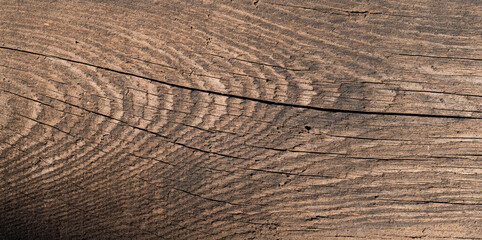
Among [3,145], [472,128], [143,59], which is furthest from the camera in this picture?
[3,145]

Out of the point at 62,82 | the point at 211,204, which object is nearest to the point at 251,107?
the point at 211,204

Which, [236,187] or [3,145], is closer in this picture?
[236,187]

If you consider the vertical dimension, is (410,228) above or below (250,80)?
below

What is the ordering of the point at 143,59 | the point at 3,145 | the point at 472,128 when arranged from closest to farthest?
the point at 472,128, the point at 143,59, the point at 3,145

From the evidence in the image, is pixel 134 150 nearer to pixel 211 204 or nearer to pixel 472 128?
pixel 211 204

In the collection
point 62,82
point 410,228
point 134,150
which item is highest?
point 62,82

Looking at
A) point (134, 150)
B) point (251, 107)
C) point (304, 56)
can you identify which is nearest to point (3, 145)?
point (134, 150)
